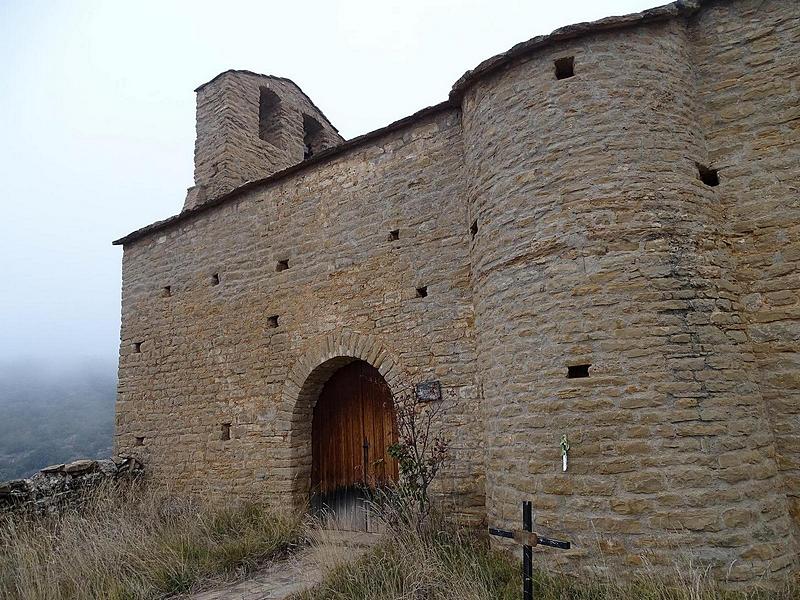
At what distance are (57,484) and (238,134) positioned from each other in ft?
19.5

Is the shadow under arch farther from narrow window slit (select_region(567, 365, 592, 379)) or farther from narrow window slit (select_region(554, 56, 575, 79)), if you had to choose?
narrow window slit (select_region(554, 56, 575, 79))

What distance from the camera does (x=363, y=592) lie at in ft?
13.1

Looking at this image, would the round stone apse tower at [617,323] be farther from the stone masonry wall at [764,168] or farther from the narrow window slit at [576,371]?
the stone masonry wall at [764,168]

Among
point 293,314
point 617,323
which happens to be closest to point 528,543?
point 617,323

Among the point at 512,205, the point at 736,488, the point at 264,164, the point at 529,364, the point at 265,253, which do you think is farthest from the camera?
the point at 264,164

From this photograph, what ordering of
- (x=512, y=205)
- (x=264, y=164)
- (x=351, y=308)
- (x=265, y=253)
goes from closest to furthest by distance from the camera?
(x=512, y=205)
(x=351, y=308)
(x=265, y=253)
(x=264, y=164)

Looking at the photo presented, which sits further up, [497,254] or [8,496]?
[497,254]

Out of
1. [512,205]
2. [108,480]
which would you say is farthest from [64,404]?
[512,205]

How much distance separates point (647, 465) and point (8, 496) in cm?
730

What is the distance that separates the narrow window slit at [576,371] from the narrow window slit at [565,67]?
103 inches

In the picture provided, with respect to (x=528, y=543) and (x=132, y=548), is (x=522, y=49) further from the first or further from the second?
(x=132, y=548)

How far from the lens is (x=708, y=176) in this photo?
4734mm

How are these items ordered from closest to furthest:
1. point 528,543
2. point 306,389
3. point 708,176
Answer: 1. point 528,543
2. point 708,176
3. point 306,389

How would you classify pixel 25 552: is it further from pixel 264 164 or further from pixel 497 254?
pixel 264 164
